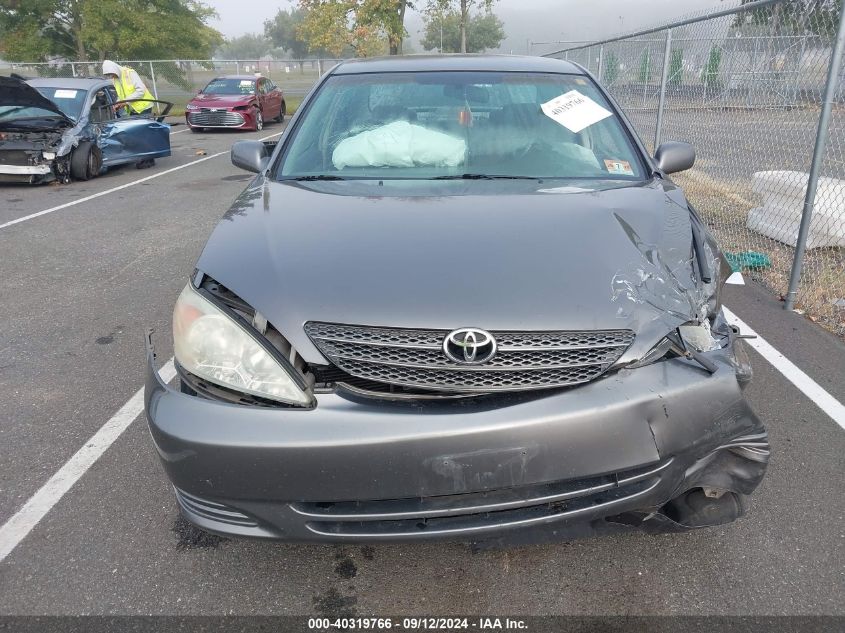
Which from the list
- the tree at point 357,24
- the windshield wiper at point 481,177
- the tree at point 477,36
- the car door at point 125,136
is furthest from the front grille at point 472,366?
the tree at point 477,36

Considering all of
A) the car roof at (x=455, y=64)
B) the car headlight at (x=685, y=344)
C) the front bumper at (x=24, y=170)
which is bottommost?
the front bumper at (x=24, y=170)

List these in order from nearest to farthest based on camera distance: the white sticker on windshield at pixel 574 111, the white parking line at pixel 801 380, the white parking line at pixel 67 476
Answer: the white parking line at pixel 67 476 < the white sticker on windshield at pixel 574 111 < the white parking line at pixel 801 380

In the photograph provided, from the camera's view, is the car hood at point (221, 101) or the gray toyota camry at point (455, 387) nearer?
the gray toyota camry at point (455, 387)

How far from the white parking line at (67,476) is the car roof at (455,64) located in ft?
6.18

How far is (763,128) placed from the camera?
5594mm

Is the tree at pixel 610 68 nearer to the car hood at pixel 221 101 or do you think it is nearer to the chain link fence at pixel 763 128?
the chain link fence at pixel 763 128

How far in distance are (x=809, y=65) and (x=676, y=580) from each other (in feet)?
13.8

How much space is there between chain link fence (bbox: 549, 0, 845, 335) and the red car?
12.5 metres

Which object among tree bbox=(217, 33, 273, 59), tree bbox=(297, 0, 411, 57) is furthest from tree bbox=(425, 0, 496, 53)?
tree bbox=(217, 33, 273, 59)

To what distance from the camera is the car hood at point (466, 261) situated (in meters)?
1.79

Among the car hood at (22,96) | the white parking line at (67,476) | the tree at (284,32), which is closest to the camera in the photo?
the white parking line at (67,476)

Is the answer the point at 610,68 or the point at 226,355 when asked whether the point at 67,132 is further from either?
the point at 226,355

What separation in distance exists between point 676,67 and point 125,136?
848 cm

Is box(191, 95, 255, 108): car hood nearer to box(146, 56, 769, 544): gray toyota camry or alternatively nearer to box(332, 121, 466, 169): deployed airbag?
box(332, 121, 466, 169): deployed airbag
